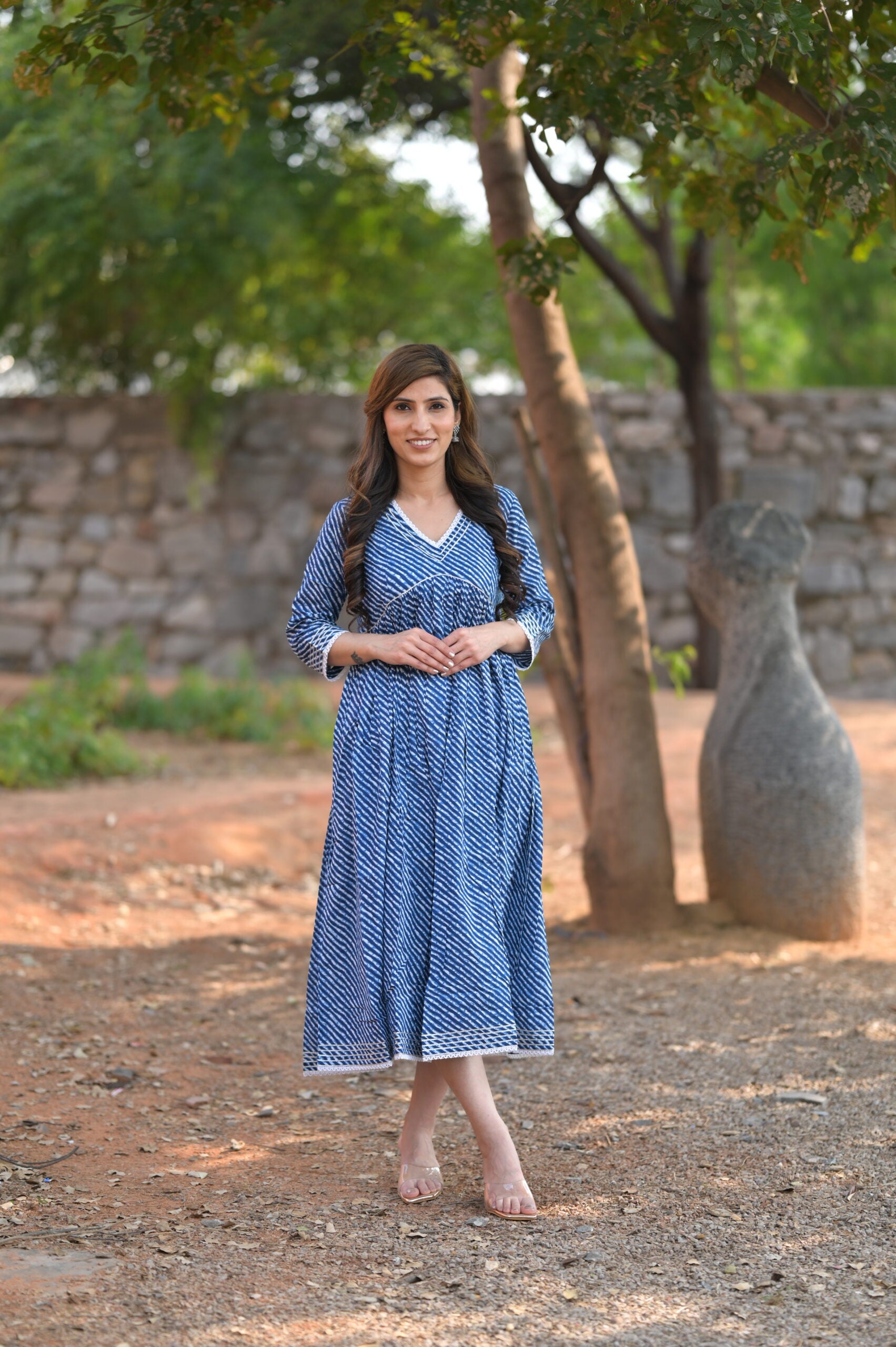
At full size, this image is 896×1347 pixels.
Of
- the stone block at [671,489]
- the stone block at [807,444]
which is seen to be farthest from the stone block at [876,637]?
the stone block at [671,489]

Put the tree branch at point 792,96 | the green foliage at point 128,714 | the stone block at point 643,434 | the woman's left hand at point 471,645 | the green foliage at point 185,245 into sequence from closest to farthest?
the woman's left hand at point 471,645 < the tree branch at point 792,96 < the green foliage at point 128,714 < the green foliage at point 185,245 < the stone block at point 643,434

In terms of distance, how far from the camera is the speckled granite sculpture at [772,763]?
4.46 m

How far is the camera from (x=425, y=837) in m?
2.65

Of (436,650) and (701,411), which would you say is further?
(701,411)

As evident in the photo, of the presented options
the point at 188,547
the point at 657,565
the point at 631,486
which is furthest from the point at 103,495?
the point at 657,565

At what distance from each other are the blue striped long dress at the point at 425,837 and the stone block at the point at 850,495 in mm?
7939

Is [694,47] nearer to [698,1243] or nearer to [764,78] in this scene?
[764,78]

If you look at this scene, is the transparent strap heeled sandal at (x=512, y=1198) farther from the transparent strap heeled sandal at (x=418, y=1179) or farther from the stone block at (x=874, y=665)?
the stone block at (x=874, y=665)

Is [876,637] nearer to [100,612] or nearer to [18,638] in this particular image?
[100,612]

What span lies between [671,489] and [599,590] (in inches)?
225

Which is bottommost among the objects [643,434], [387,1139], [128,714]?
[387,1139]

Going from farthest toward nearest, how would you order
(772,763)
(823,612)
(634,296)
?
(823,612)
(634,296)
(772,763)

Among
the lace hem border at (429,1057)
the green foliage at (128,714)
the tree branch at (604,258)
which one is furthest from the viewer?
the green foliage at (128,714)

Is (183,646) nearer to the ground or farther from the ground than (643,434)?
nearer to the ground
